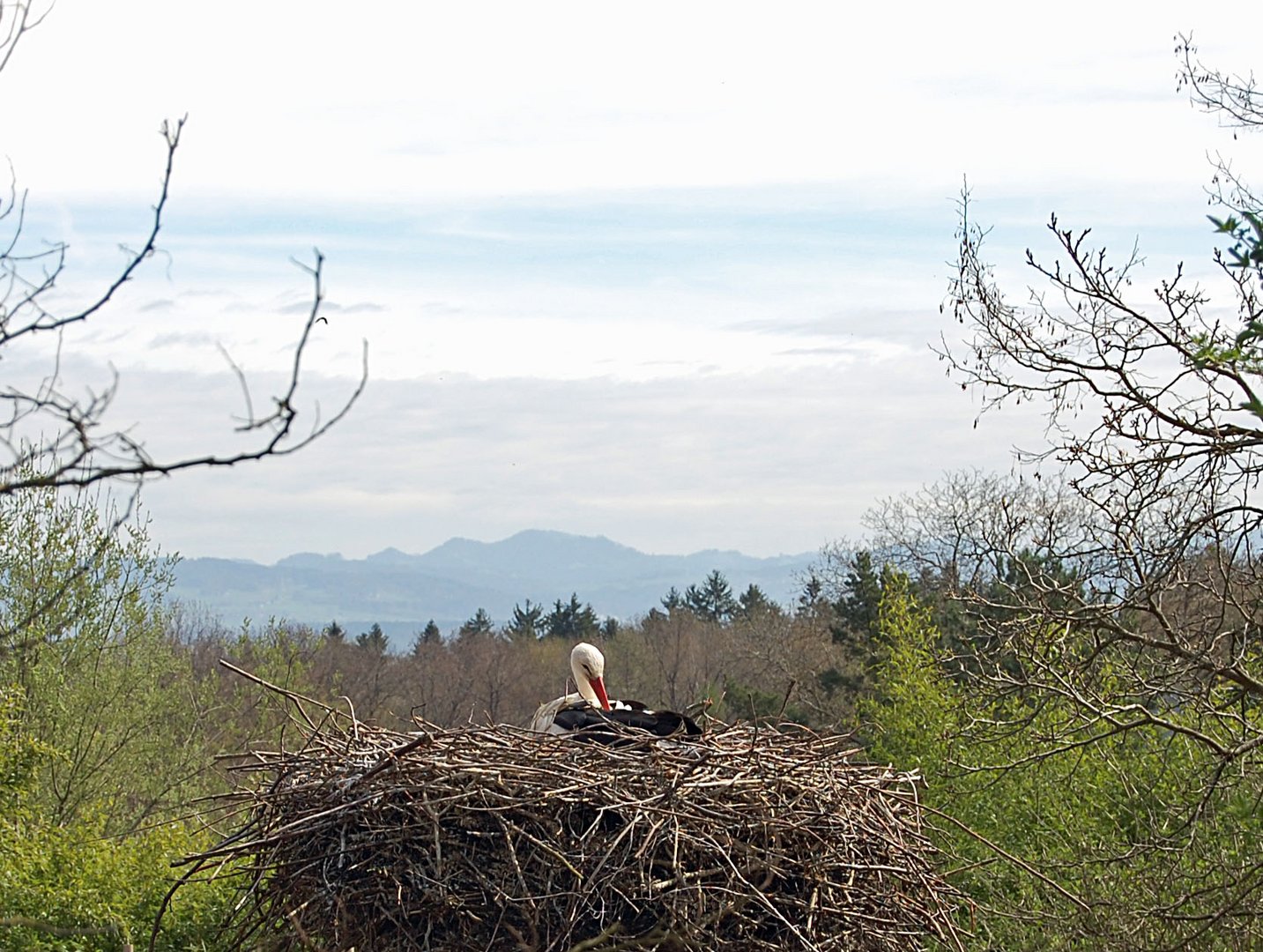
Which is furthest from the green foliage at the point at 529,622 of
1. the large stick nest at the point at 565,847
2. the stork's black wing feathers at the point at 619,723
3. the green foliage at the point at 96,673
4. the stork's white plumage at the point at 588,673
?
the large stick nest at the point at 565,847

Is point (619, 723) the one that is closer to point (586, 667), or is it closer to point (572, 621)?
point (586, 667)

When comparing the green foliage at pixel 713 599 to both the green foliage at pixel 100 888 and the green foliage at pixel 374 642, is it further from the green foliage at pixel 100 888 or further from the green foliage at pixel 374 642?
the green foliage at pixel 100 888

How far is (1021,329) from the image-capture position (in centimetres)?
669

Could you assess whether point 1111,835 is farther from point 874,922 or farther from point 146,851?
point 146,851

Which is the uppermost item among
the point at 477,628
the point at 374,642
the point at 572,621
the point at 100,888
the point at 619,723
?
the point at 619,723

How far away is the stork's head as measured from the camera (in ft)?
25.3

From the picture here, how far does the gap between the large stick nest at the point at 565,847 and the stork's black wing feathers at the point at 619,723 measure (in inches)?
6.2

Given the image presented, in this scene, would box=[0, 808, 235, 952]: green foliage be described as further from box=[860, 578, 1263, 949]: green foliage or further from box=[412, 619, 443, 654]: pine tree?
box=[412, 619, 443, 654]: pine tree

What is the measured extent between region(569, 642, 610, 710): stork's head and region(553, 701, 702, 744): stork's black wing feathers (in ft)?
4.02

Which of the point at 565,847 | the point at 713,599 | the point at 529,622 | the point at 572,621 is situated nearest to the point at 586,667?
the point at 565,847

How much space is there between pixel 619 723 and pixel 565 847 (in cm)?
77

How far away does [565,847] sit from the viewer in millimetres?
5277

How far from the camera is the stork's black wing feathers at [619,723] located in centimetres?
579

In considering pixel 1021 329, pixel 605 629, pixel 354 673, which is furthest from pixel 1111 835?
pixel 605 629
